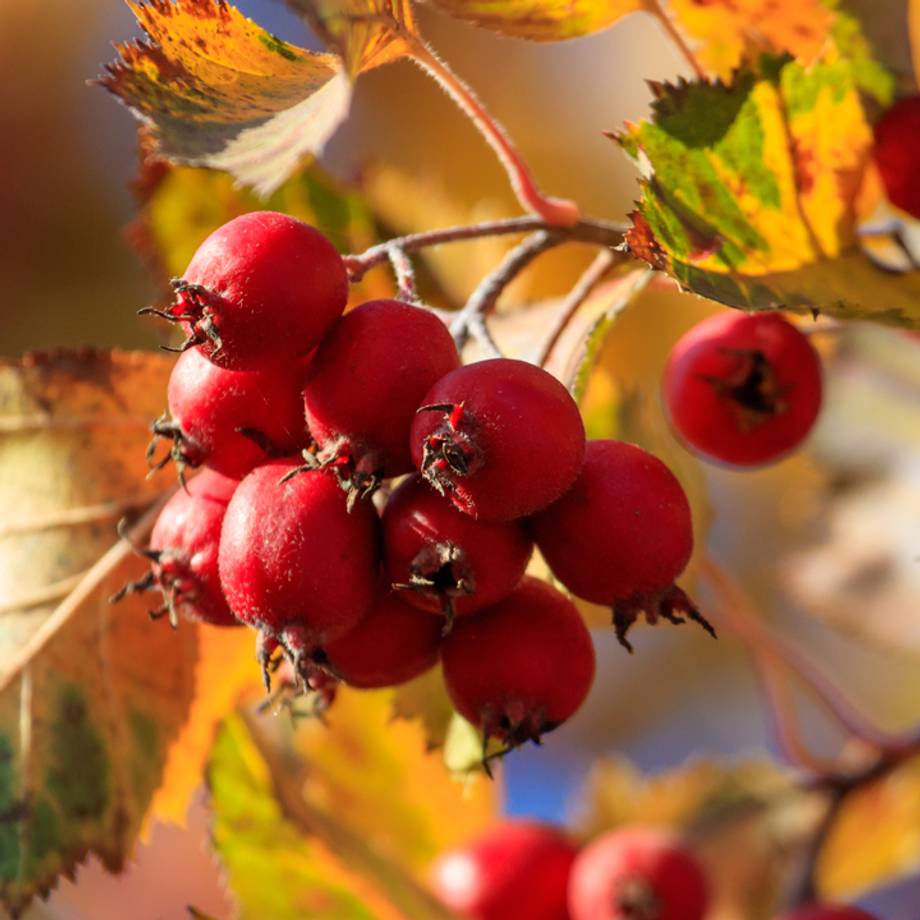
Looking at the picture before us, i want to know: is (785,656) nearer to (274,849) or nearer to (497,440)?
(274,849)

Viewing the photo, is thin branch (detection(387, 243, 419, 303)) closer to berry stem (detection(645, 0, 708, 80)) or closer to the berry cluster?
the berry cluster

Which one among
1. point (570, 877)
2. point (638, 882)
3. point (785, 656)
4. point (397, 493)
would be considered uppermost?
point (397, 493)

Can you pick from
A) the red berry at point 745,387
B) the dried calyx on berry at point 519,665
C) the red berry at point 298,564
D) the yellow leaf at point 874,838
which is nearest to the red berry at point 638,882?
the yellow leaf at point 874,838

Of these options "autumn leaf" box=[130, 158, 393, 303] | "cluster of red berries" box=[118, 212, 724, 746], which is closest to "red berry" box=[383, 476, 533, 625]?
"cluster of red berries" box=[118, 212, 724, 746]

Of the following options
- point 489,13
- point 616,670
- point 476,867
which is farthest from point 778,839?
point 489,13

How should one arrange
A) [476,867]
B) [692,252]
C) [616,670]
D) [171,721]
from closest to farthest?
[692,252], [171,721], [476,867], [616,670]

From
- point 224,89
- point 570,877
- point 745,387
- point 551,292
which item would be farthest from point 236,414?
point 570,877

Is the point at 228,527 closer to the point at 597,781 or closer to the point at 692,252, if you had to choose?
the point at 692,252
